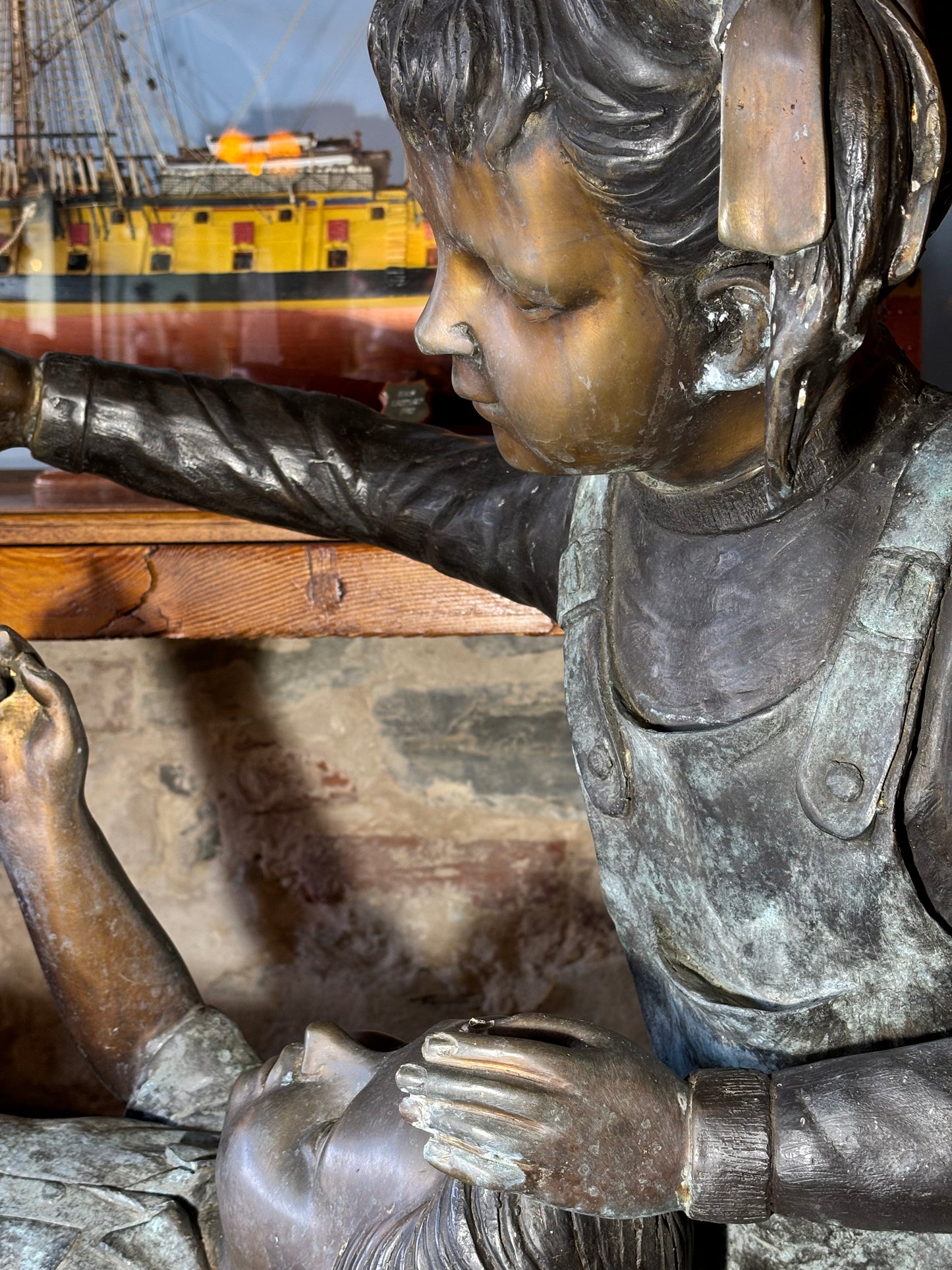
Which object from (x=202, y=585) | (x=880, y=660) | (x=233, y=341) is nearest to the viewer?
(x=880, y=660)

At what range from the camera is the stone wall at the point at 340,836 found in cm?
215

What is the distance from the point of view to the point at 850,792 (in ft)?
3.05

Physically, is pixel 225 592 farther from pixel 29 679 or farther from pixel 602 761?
pixel 602 761

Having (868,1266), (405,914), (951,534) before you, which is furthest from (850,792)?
(405,914)

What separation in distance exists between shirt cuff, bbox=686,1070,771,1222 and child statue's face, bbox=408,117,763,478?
421 mm

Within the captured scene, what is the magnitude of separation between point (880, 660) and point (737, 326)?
239 millimetres

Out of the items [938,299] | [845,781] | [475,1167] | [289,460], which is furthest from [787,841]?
[938,299]

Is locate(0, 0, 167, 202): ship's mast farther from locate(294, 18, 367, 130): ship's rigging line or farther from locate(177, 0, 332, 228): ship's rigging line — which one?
locate(294, 18, 367, 130): ship's rigging line

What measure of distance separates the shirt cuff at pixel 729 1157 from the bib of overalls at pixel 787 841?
169 millimetres

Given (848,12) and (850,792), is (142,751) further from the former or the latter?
(848,12)

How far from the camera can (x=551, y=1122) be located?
2.69 ft

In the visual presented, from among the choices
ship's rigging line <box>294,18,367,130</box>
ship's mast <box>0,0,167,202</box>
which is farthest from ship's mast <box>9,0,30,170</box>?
ship's rigging line <box>294,18,367,130</box>

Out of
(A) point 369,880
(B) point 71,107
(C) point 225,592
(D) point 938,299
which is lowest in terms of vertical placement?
(A) point 369,880

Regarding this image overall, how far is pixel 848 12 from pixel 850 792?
1.57 feet
